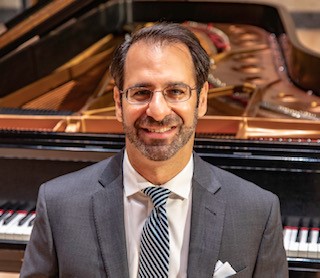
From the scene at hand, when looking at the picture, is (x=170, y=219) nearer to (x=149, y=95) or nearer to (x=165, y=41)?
(x=149, y=95)

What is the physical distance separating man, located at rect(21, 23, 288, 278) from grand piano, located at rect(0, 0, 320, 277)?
0.93 meters

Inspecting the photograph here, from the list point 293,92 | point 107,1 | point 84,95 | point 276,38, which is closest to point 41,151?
point 84,95

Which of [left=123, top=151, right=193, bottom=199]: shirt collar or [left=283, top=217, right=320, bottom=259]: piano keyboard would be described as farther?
[left=283, top=217, right=320, bottom=259]: piano keyboard

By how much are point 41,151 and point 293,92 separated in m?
1.90

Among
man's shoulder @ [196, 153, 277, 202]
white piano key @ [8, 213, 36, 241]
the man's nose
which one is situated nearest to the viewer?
the man's nose

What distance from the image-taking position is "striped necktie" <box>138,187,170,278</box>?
226 cm

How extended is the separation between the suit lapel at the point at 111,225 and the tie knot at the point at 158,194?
0.14m

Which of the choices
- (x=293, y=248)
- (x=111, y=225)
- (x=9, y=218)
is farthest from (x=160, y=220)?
(x=9, y=218)

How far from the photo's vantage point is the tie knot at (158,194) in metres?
2.21

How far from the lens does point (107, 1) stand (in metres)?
5.77

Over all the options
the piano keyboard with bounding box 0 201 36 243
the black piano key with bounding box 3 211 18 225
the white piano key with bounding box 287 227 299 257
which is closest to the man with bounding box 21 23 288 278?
the white piano key with bounding box 287 227 299 257

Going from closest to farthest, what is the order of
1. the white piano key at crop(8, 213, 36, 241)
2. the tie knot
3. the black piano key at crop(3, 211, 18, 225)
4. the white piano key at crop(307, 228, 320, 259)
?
1. the tie knot
2. the white piano key at crop(307, 228, 320, 259)
3. the white piano key at crop(8, 213, 36, 241)
4. the black piano key at crop(3, 211, 18, 225)

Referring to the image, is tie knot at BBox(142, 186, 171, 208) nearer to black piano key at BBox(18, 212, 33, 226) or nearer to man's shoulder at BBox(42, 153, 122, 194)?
man's shoulder at BBox(42, 153, 122, 194)

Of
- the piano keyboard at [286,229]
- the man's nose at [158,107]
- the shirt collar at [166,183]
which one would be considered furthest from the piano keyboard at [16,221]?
the man's nose at [158,107]
